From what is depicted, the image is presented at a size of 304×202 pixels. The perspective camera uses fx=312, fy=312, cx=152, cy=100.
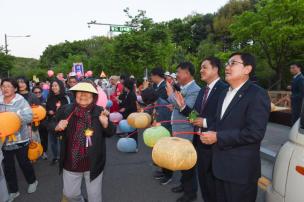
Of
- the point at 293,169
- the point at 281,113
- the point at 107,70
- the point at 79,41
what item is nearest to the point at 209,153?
the point at 293,169

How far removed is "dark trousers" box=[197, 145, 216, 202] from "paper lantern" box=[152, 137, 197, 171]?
1.98 feet

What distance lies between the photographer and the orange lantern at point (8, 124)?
4273 mm

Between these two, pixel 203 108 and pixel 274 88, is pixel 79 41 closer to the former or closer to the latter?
pixel 274 88

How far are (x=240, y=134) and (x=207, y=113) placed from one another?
1068 millimetres

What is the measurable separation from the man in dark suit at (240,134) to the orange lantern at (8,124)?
9.18 ft

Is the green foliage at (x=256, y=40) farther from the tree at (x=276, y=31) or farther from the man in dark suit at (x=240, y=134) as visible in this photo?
the man in dark suit at (x=240, y=134)

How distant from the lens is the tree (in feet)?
60.3

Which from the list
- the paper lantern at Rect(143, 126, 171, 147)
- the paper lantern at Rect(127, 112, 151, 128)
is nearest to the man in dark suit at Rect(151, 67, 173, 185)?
the paper lantern at Rect(127, 112, 151, 128)

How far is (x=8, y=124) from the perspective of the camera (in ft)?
14.2

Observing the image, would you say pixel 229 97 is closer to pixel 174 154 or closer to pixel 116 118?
pixel 174 154

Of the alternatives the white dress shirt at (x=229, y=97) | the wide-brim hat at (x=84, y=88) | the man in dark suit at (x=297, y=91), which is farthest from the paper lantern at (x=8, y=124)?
the man in dark suit at (x=297, y=91)

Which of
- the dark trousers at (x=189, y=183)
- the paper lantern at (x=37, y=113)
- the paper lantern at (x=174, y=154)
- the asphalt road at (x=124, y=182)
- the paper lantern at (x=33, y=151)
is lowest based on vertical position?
the asphalt road at (x=124, y=182)

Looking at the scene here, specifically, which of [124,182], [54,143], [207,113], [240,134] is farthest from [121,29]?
[240,134]

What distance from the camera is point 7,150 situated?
4.86 meters
